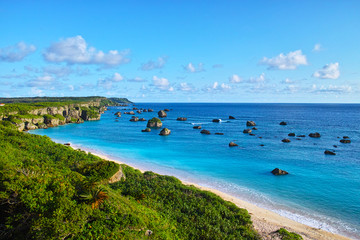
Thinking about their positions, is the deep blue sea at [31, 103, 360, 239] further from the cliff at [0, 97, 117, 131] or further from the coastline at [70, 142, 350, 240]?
the cliff at [0, 97, 117, 131]

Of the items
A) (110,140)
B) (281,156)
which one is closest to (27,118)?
(110,140)

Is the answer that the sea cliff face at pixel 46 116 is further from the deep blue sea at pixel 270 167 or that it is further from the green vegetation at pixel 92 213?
the green vegetation at pixel 92 213

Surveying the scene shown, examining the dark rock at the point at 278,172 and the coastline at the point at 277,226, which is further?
the dark rock at the point at 278,172

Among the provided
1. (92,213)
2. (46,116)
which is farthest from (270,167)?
(46,116)

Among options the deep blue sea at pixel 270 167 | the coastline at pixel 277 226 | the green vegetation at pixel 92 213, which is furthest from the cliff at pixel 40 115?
the coastline at pixel 277 226

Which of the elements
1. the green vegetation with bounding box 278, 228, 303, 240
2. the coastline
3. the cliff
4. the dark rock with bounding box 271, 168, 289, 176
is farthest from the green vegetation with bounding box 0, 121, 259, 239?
the cliff

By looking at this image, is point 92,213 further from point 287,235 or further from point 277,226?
point 277,226
